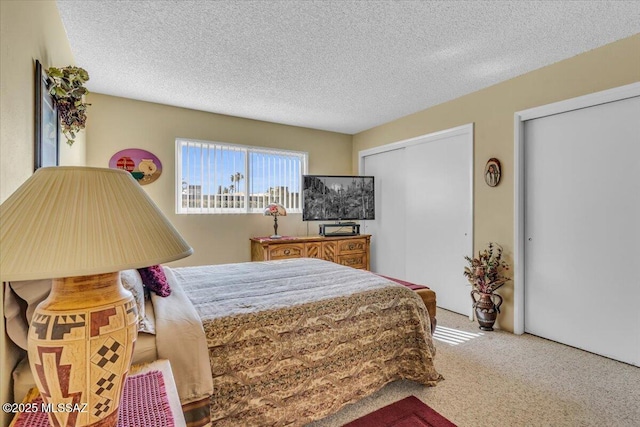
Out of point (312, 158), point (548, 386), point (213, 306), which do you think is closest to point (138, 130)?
point (312, 158)

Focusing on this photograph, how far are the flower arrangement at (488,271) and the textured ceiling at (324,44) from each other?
1.83 m

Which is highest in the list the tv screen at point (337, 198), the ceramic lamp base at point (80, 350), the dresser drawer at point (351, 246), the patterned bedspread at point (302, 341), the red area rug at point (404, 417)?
the tv screen at point (337, 198)

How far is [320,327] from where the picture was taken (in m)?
1.77

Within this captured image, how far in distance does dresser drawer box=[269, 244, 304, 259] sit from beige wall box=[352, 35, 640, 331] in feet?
7.15

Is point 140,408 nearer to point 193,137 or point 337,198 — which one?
point 193,137

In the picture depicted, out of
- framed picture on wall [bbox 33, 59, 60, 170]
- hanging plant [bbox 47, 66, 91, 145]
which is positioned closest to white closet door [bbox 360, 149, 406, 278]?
hanging plant [bbox 47, 66, 91, 145]

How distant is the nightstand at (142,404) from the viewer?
2.76 feet

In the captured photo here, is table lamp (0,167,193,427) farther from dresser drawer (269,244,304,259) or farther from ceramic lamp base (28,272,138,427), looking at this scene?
dresser drawer (269,244,304,259)

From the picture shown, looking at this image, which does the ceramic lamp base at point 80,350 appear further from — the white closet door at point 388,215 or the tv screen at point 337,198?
the white closet door at point 388,215

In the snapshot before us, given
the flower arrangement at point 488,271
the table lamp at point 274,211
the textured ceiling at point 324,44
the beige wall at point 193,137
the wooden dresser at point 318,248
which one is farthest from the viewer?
the table lamp at point 274,211

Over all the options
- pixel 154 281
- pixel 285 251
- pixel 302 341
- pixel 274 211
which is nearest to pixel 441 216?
pixel 285 251

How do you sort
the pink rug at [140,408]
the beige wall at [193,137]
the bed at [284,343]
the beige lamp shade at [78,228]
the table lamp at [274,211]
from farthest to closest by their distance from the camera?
the table lamp at [274,211] < the beige wall at [193,137] < the bed at [284,343] < the pink rug at [140,408] < the beige lamp shade at [78,228]

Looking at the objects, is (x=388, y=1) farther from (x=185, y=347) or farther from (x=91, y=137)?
(x=91, y=137)

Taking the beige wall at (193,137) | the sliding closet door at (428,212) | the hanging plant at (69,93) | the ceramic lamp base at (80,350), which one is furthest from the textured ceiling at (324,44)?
the ceramic lamp base at (80,350)
